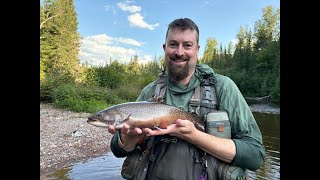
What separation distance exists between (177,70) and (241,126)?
699 mm

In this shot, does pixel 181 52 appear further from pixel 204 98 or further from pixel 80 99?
pixel 80 99

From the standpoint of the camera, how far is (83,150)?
12.4 metres

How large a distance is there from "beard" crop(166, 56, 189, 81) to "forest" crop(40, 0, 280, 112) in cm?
271

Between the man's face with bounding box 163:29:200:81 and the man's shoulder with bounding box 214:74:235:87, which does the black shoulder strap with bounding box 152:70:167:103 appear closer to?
the man's face with bounding box 163:29:200:81

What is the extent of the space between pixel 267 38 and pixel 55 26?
4002 cm

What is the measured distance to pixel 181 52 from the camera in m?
2.72

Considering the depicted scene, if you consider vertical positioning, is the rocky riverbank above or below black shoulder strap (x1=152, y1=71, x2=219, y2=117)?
below

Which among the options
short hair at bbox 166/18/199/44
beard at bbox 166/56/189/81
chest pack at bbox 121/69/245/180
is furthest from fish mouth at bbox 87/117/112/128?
short hair at bbox 166/18/199/44

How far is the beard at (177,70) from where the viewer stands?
274 centimetres

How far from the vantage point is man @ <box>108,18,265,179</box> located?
249cm

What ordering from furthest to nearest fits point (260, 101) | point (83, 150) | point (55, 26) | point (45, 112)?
point (260, 101), point (55, 26), point (45, 112), point (83, 150)

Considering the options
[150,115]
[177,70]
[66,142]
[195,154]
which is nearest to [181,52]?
[177,70]
